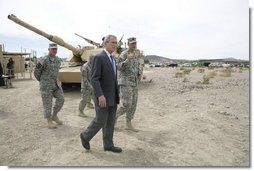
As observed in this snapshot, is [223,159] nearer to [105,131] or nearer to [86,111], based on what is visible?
[105,131]

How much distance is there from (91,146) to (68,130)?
4.46 ft

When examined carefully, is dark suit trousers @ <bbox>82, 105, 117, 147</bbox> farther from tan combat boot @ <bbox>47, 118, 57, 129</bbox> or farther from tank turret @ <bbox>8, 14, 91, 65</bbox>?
tank turret @ <bbox>8, 14, 91, 65</bbox>

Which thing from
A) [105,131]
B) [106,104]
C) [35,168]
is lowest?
[35,168]

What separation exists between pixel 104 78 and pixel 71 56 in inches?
329

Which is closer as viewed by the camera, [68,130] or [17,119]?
[68,130]

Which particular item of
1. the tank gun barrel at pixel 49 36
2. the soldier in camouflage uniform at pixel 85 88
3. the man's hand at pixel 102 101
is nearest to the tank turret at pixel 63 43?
the tank gun barrel at pixel 49 36

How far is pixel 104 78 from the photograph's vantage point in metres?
4.09

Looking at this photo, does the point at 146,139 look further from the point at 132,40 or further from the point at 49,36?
the point at 49,36

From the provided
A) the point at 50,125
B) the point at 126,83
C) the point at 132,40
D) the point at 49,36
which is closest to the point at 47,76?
the point at 50,125

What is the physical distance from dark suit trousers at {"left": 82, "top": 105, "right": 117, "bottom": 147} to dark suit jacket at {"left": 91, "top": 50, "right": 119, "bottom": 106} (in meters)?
0.13

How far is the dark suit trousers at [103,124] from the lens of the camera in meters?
4.11

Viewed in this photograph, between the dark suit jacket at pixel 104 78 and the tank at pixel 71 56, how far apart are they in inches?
210

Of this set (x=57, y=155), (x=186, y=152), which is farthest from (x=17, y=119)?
(x=186, y=152)

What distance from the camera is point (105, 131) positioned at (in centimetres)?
437
